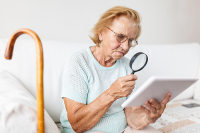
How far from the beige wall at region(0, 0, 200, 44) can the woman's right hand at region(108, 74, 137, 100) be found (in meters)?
1.06

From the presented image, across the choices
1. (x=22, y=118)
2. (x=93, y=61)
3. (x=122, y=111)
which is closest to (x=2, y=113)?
(x=22, y=118)

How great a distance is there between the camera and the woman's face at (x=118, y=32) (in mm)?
1085

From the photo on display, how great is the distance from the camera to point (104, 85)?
1.15 m

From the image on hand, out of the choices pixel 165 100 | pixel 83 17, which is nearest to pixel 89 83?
pixel 165 100

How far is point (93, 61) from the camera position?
3.83ft

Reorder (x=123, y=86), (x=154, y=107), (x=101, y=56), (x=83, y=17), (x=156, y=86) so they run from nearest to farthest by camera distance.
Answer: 1. (x=156, y=86)
2. (x=123, y=86)
3. (x=154, y=107)
4. (x=101, y=56)
5. (x=83, y=17)

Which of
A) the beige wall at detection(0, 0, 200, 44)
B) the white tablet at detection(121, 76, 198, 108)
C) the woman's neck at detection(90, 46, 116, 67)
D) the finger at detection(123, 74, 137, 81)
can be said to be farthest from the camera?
the beige wall at detection(0, 0, 200, 44)

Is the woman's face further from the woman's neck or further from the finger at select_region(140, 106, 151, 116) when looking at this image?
the finger at select_region(140, 106, 151, 116)

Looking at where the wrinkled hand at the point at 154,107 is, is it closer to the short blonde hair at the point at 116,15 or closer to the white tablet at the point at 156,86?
the white tablet at the point at 156,86

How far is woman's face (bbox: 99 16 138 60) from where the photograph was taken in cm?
108

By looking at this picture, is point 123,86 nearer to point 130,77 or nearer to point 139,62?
point 130,77

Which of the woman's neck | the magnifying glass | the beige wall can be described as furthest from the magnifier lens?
the beige wall

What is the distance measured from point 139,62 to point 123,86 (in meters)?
0.29

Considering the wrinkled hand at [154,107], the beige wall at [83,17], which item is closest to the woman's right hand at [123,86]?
the wrinkled hand at [154,107]
